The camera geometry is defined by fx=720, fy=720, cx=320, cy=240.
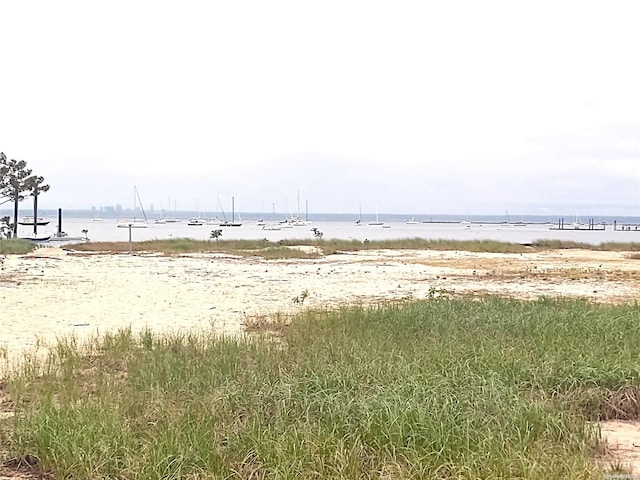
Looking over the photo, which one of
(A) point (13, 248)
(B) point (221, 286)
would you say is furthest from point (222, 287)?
(A) point (13, 248)

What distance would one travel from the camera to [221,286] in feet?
55.9

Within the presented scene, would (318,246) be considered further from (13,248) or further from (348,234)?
(348,234)

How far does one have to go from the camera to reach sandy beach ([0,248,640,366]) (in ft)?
37.1

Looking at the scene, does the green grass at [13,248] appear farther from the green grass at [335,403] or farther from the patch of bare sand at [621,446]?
the patch of bare sand at [621,446]

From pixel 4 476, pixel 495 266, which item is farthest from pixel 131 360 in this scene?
pixel 495 266

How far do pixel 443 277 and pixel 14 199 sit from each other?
34.0 m

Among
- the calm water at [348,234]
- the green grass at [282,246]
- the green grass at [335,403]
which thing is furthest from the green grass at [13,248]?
the calm water at [348,234]

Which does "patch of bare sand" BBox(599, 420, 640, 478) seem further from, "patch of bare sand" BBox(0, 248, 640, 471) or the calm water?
the calm water

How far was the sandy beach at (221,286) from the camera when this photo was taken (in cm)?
1130

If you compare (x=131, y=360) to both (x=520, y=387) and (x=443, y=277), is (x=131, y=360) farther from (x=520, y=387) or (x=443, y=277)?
(x=443, y=277)

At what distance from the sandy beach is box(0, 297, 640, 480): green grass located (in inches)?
99.7

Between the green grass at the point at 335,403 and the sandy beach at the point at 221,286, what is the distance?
8.30 ft

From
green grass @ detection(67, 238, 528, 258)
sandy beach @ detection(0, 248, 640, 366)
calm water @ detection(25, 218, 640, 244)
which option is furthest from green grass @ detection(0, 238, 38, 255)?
calm water @ detection(25, 218, 640, 244)

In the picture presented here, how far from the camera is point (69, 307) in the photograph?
42.7ft
